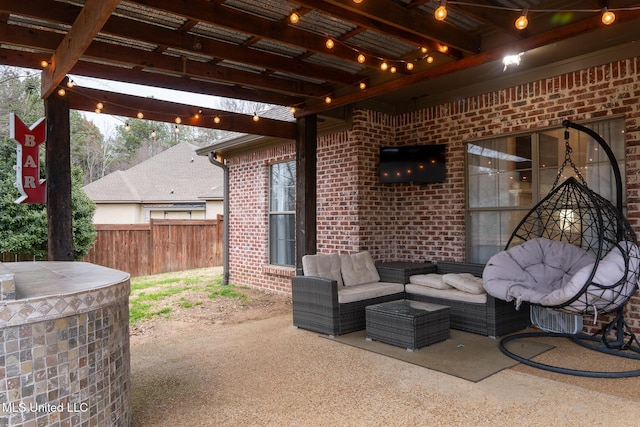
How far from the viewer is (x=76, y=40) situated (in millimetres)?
3496

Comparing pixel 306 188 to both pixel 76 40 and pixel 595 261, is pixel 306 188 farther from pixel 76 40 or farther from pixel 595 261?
pixel 595 261

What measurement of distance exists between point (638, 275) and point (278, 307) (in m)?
4.47

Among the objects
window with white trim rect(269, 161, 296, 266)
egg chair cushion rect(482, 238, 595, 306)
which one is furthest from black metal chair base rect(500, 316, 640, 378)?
window with white trim rect(269, 161, 296, 266)

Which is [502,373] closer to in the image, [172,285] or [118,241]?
[172,285]

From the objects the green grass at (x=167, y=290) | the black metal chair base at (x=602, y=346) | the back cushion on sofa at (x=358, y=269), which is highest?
the back cushion on sofa at (x=358, y=269)

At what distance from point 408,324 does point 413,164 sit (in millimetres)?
2636

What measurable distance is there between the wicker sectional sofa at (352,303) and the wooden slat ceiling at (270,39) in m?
2.13

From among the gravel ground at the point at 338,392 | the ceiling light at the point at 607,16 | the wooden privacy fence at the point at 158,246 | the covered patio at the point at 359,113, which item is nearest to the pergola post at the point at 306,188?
the covered patio at the point at 359,113

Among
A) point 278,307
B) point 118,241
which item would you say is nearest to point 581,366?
point 278,307

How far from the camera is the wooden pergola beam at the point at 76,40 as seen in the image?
3.02 m

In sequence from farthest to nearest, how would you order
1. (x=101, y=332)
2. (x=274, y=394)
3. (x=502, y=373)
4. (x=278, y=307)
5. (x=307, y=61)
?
(x=278, y=307) → (x=307, y=61) → (x=502, y=373) → (x=274, y=394) → (x=101, y=332)

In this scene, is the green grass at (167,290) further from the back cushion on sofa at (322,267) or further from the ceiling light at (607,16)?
the ceiling light at (607,16)

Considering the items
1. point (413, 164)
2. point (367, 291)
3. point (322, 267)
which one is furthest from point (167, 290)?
point (413, 164)

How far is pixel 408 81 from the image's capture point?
4785mm
